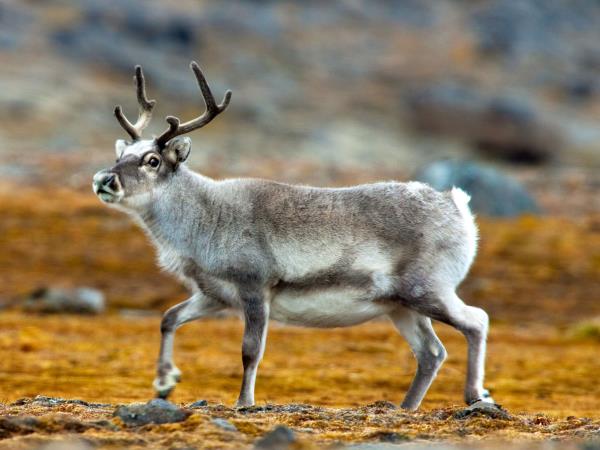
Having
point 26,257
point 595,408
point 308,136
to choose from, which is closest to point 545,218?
point 26,257

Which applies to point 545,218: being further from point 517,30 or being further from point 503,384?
point 517,30

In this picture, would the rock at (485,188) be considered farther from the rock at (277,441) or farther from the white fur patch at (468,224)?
the rock at (277,441)

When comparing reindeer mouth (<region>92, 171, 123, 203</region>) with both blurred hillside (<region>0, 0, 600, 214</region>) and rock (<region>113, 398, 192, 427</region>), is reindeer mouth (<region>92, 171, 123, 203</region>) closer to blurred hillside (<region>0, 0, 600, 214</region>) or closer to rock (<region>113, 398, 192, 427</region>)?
rock (<region>113, 398, 192, 427</region>)

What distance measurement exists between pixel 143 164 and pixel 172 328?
1752 mm

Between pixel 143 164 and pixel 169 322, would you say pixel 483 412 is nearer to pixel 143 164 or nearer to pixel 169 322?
pixel 169 322

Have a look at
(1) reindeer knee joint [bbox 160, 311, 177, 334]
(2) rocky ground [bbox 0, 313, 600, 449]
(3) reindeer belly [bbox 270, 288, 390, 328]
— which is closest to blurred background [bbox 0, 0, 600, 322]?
(2) rocky ground [bbox 0, 313, 600, 449]

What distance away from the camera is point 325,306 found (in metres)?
11.4

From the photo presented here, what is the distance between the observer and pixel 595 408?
14.4 metres

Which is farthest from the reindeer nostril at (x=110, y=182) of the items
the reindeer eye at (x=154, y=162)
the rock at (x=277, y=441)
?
the rock at (x=277, y=441)

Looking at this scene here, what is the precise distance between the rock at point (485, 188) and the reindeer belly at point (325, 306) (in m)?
26.2

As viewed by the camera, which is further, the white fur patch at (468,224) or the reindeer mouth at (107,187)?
the white fur patch at (468,224)

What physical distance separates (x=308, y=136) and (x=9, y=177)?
Answer: 27068 millimetres

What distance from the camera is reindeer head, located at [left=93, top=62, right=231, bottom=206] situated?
11539 millimetres

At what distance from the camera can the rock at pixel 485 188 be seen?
37.7 metres
